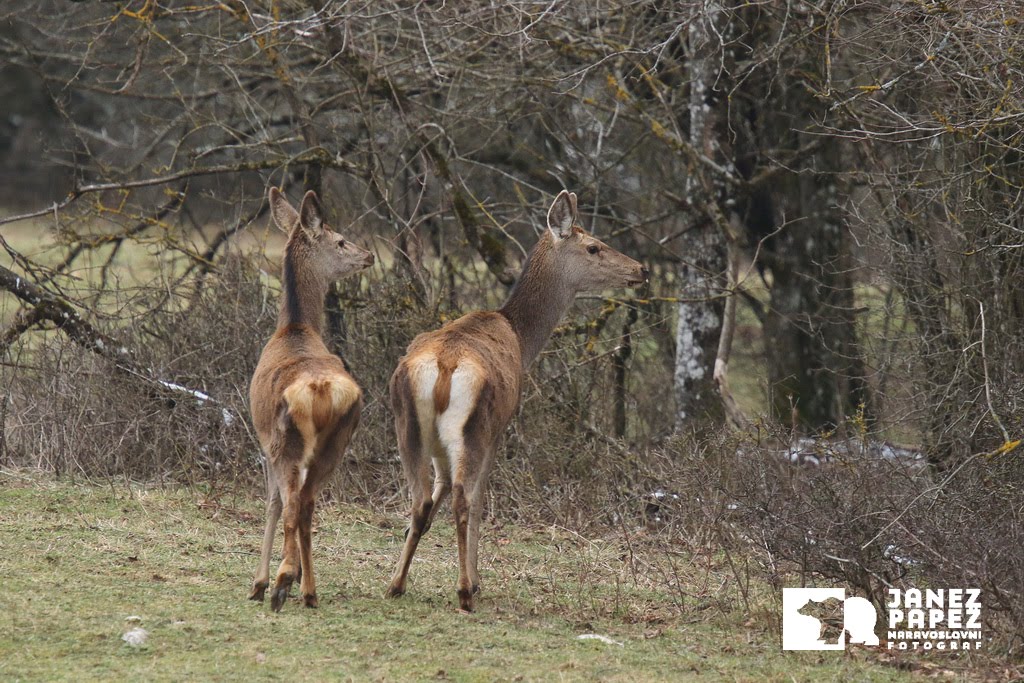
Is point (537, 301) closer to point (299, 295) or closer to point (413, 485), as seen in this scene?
point (299, 295)

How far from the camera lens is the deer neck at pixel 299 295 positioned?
29.6 ft

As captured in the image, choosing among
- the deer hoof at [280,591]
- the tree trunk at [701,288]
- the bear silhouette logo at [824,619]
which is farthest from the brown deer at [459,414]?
the tree trunk at [701,288]

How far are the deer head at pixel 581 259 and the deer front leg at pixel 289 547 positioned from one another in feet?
10.9

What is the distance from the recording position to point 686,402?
14828mm

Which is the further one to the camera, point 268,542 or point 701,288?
point 701,288

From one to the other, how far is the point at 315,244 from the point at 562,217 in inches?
71.5

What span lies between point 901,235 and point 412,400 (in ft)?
18.2

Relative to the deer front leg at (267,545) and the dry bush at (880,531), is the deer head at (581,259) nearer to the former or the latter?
the dry bush at (880,531)

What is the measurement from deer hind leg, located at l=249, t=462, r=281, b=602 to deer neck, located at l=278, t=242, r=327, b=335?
125cm

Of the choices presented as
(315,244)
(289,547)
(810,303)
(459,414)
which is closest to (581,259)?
(315,244)

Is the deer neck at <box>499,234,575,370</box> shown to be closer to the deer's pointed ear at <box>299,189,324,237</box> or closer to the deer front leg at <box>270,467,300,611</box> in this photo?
the deer's pointed ear at <box>299,189,324,237</box>

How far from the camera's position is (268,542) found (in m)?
7.92

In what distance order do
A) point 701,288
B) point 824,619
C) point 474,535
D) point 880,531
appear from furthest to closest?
point 701,288, point 474,535, point 824,619, point 880,531

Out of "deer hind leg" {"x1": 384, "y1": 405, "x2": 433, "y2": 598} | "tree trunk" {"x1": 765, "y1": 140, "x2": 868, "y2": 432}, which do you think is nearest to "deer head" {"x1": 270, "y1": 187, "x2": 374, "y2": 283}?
"deer hind leg" {"x1": 384, "y1": 405, "x2": 433, "y2": 598}
